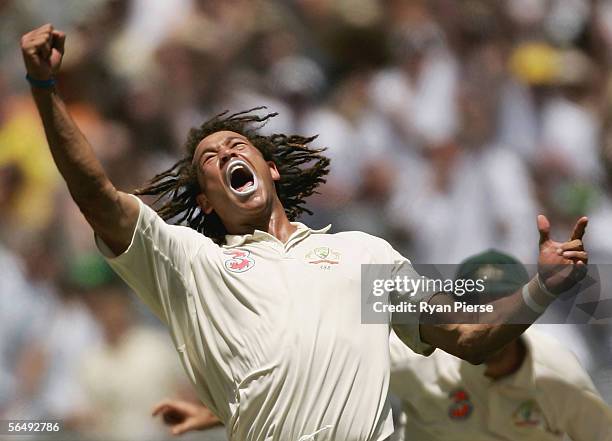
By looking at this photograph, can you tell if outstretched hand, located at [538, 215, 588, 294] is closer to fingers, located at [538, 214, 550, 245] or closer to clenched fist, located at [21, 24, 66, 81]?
fingers, located at [538, 214, 550, 245]

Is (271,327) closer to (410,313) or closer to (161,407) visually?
(410,313)

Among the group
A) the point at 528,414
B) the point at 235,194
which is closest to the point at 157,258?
the point at 235,194

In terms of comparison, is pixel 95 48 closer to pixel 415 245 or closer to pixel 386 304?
pixel 415 245

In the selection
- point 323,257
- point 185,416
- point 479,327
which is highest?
point 323,257

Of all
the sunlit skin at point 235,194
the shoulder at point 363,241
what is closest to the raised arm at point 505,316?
the shoulder at point 363,241

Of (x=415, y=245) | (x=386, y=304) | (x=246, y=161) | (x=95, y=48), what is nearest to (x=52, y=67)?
(x=246, y=161)

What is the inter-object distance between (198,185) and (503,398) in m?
1.62

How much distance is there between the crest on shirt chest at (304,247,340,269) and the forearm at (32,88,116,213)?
640 mm

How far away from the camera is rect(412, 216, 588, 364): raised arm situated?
3211 mm

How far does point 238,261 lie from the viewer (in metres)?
3.39

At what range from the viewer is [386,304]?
342 cm

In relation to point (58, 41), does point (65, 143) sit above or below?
below

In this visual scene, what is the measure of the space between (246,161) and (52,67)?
793mm

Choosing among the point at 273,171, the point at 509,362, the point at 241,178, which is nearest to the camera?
the point at 241,178
